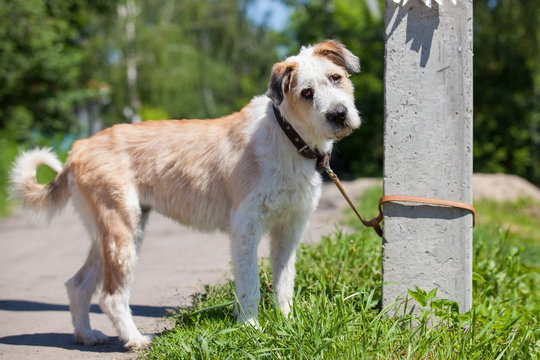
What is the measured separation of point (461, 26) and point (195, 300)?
9.36 feet

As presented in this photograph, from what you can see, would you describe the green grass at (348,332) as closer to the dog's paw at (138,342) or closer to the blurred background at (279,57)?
the dog's paw at (138,342)

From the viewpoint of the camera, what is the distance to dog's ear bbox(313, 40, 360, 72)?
4.06m

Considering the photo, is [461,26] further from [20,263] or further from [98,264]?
[20,263]

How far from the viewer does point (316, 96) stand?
379 cm

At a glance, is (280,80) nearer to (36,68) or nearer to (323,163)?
(323,163)

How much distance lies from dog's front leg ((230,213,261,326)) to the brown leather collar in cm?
59

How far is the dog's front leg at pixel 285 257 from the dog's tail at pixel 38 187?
6.17 ft

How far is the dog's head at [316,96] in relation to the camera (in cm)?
371

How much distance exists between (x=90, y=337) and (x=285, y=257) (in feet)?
5.30

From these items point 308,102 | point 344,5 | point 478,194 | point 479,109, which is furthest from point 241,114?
point 344,5

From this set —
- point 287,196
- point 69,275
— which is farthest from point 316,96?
point 69,275

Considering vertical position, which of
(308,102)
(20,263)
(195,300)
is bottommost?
(20,263)

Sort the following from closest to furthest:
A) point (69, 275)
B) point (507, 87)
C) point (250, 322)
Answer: point (250, 322), point (69, 275), point (507, 87)

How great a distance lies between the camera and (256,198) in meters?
3.86
